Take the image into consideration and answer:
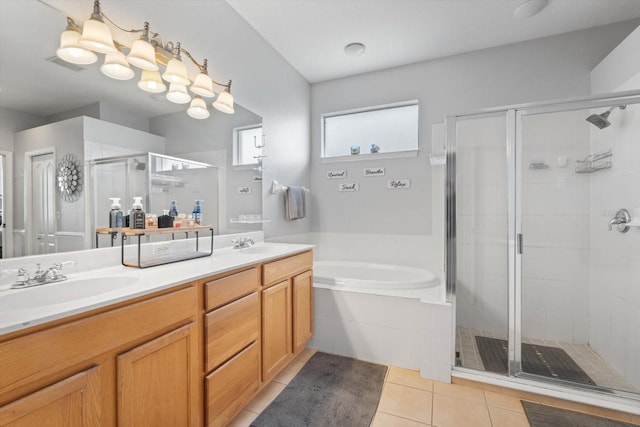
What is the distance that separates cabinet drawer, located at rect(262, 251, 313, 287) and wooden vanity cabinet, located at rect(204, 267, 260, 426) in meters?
0.08

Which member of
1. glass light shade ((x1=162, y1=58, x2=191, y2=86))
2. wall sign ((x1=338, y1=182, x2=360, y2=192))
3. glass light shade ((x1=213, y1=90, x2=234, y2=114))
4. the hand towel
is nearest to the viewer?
glass light shade ((x1=162, y1=58, x2=191, y2=86))

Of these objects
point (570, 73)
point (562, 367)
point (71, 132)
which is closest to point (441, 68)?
point (570, 73)

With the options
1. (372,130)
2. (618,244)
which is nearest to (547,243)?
(618,244)

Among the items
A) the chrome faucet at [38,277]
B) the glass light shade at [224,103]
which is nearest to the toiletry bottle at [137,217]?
the chrome faucet at [38,277]

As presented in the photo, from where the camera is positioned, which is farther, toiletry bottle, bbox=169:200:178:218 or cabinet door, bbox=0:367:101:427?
toiletry bottle, bbox=169:200:178:218

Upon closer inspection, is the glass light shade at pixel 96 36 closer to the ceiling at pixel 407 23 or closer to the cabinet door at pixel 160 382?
the ceiling at pixel 407 23

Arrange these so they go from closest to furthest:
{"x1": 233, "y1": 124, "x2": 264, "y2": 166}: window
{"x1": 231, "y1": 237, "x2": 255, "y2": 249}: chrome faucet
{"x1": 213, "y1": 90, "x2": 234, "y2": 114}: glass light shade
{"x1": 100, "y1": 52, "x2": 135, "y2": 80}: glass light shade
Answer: {"x1": 100, "y1": 52, "x2": 135, "y2": 80}: glass light shade < {"x1": 213, "y1": 90, "x2": 234, "y2": 114}: glass light shade < {"x1": 231, "y1": 237, "x2": 255, "y2": 249}: chrome faucet < {"x1": 233, "y1": 124, "x2": 264, "y2": 166}: window

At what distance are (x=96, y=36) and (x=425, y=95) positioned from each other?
279 centimetres

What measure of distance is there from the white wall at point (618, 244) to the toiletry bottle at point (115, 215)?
3.04 m

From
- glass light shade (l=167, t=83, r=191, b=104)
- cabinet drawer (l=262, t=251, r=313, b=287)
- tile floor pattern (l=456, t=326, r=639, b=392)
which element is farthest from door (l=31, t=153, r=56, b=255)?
tile floor pattern (l=456, t=326, r=639, b=392)

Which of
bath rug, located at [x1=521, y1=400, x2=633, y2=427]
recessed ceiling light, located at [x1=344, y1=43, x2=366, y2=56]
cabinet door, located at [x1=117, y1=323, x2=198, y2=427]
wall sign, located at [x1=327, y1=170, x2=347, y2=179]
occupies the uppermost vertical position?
recessed ceiling light, located at [x1=344, y1=43, x2=366, y2=56]

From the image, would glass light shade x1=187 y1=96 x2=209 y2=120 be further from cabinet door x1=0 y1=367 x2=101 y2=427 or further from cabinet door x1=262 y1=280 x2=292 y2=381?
cabinet door x1=0 y1=367 x2=101 y2=427

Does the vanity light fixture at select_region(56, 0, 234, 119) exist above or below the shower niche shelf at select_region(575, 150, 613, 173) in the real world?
above

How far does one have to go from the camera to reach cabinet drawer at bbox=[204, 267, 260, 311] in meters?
1.29
